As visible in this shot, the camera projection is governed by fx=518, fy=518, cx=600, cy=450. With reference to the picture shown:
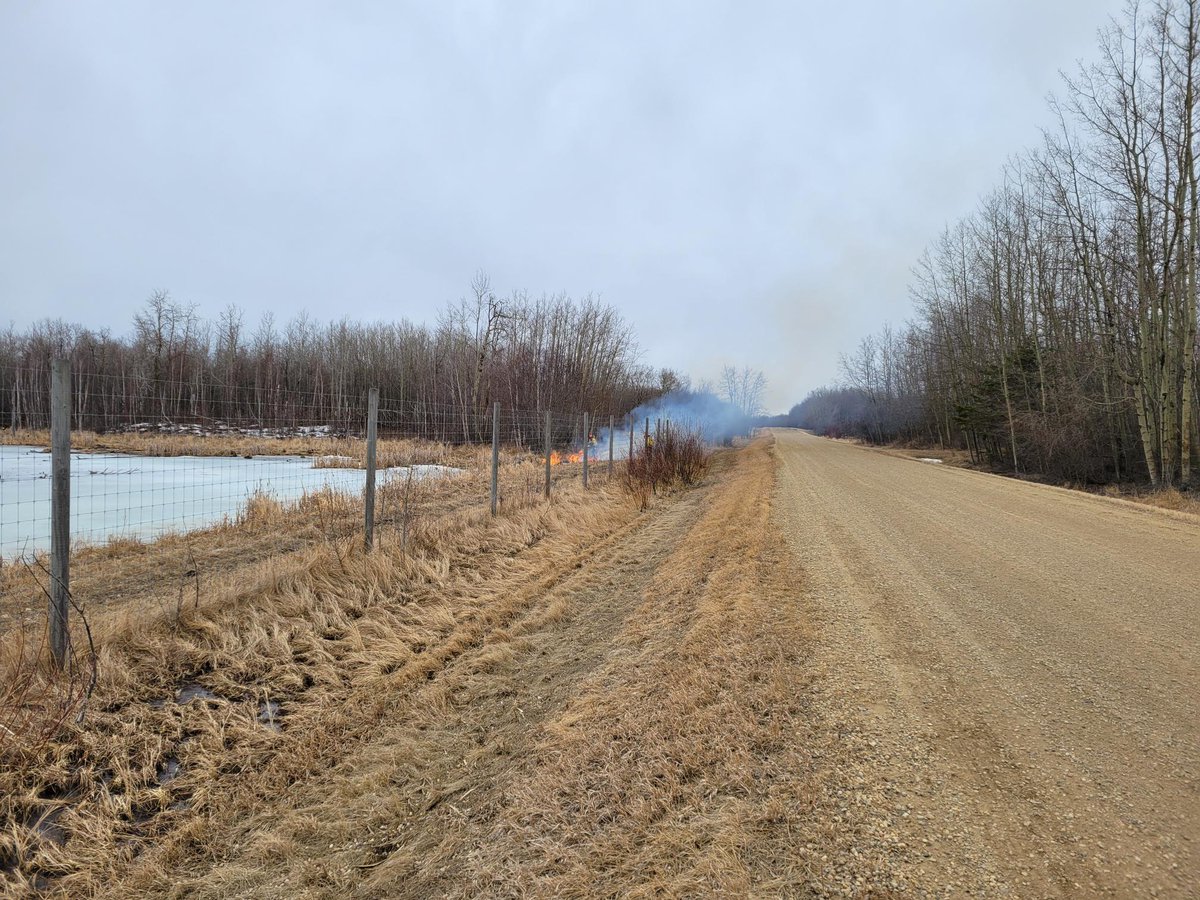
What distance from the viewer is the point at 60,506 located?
3.37 m

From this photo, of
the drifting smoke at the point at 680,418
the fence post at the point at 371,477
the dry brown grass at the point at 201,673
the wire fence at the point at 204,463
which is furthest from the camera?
the drifting smoke at the point at 680,418

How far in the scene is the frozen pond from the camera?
801 cm

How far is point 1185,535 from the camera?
22.9 feet

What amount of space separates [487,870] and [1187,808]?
104 inches

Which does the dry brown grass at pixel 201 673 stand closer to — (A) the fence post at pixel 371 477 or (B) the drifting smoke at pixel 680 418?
(A) the fence post at pixel 371 477

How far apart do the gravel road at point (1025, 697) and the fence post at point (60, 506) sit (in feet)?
15.2

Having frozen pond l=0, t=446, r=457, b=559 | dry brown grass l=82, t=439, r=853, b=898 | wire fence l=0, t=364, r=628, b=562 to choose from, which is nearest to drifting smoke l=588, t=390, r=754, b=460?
wire fence l=0, t=364, r=628, b=562

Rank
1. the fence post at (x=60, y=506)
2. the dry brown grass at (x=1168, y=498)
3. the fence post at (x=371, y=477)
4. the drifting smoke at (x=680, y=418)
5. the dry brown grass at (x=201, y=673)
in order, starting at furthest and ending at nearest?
1. the drifting smoke at (x=680, y=418)
2. the dry brown grass at (x=1168, y=498)
3. the fence post at (x=371, y=477)
4. the fence post at (x=60, y=506)
5. the dry brown grass at (x=201, y=673)

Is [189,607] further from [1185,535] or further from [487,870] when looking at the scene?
[1185,535]

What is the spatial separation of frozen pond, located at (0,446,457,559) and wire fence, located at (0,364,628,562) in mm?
35

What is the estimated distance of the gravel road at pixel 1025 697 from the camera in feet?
5.73

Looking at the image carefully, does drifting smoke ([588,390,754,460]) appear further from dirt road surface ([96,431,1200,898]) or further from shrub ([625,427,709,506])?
dirt road surface ([96,431,1200,898])

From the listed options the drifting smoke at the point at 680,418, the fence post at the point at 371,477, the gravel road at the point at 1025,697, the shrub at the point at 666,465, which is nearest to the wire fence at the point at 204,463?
the drifting smoke at the point at 680,418

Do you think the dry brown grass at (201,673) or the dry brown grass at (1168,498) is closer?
the dry brown grass at (201,673)
